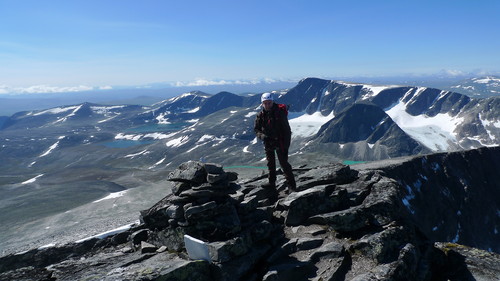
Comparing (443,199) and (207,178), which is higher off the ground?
(207,178)

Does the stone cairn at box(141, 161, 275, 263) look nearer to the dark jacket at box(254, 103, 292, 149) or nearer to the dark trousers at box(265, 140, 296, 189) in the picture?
the dark trousers at box(265, 140, 296, 189)

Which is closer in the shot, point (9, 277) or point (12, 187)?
point (9, 277)

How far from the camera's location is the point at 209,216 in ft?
47.9

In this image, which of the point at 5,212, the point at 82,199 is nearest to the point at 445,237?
the point at 82,199

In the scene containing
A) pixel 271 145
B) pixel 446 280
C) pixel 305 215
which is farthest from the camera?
pixel 271 145

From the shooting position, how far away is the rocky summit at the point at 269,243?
519 inches

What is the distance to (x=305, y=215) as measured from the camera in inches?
674

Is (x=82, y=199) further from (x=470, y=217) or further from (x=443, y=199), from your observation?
(x=470, y=217)

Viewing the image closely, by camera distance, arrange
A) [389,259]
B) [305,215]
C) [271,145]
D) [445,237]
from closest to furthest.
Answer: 1. [389,259]
2. [305,215]
3. [271,145]
4. [445,237]

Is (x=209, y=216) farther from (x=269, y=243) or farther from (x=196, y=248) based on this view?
(x=269, y=243)

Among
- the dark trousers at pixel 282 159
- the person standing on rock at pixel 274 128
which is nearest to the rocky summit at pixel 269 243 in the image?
the dark trousers at pixel 282 159

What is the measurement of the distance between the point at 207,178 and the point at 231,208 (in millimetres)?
1971

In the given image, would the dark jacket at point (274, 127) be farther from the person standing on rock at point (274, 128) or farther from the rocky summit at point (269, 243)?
the rocky summit at point (269, 243)

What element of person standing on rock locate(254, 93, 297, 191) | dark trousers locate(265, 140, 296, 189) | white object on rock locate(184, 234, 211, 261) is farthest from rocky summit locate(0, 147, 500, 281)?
person standing on rock locate(254, 93, 297, 191)
